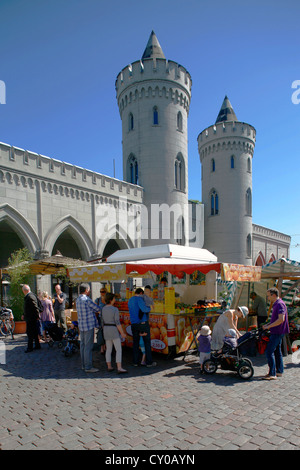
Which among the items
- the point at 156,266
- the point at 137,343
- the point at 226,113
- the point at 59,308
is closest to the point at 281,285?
the point at 156,266

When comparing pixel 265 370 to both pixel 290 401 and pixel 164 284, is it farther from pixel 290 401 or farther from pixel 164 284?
pixel 164 284

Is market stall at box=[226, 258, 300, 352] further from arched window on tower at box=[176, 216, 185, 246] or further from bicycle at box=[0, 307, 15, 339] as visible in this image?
arched window on tower at box=[176, 216, 185, 246]

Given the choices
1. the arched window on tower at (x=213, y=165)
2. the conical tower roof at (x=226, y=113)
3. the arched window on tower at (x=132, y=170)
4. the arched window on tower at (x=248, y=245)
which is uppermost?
the conical tower roof at (x=226, y=113)

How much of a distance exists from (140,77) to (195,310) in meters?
22.0

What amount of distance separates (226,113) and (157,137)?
1414 centimetres

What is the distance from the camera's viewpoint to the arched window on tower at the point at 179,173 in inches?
1005

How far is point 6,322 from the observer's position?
11.2 metres

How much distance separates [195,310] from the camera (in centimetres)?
792

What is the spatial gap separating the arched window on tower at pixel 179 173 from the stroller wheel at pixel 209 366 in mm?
20143

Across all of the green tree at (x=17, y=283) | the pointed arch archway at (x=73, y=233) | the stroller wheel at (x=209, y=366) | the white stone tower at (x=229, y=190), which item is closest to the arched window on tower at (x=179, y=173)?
the white stone tower at (x=229, y=190)

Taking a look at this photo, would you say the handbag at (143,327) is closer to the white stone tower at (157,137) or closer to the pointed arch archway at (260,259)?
the white stone tower at (157,137)

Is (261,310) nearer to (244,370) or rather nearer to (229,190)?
(244,370)

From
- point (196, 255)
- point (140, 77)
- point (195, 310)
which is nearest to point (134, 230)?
point (140, 77)

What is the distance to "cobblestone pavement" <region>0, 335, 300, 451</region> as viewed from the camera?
3.81 meters
